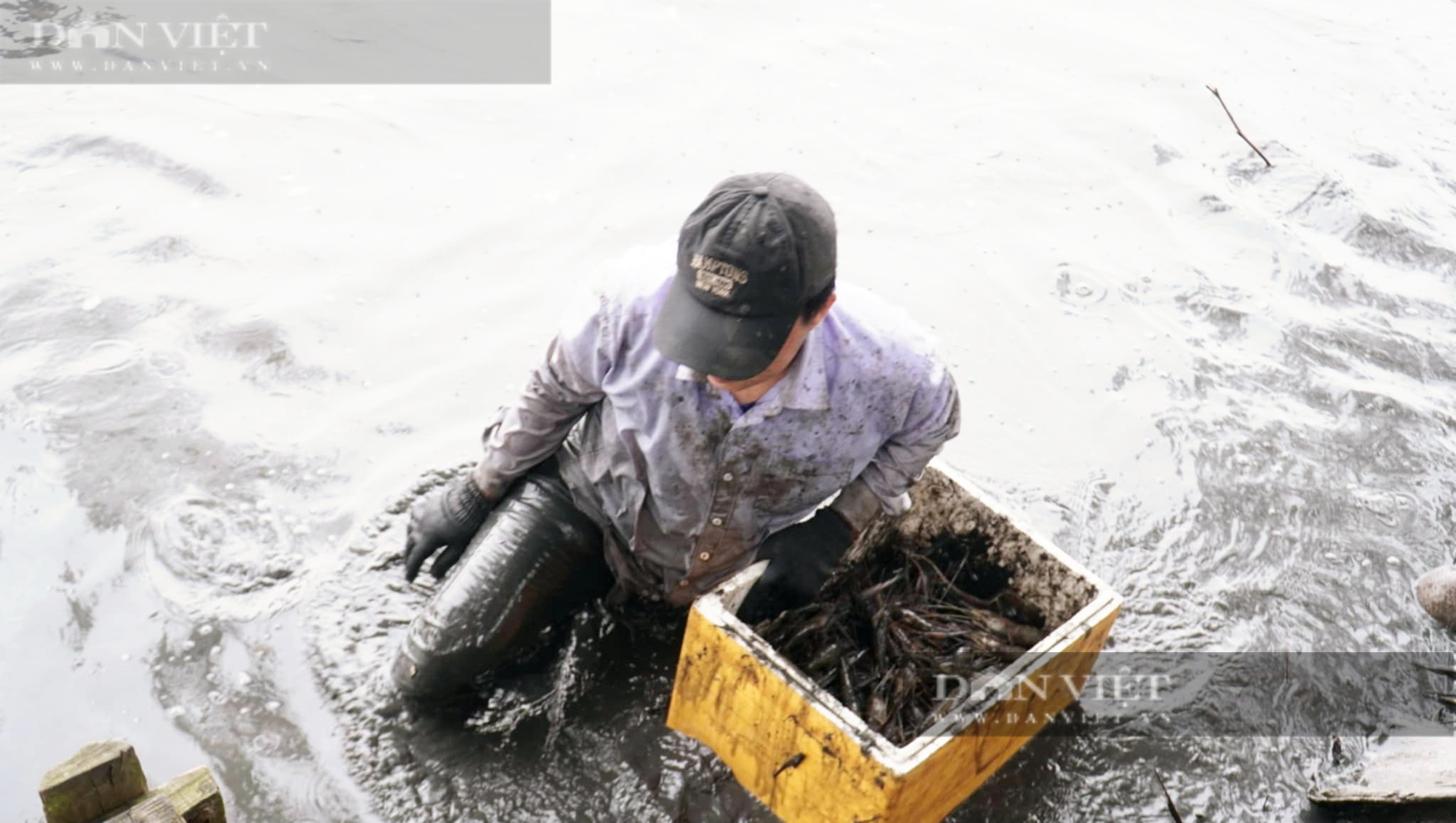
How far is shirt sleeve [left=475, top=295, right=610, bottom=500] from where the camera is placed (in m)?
2.75

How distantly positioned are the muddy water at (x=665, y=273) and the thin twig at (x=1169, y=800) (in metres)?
0.04

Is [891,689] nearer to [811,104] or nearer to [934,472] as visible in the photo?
[934,472]

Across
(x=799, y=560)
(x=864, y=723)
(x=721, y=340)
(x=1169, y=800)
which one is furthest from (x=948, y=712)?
(x=721, y=340)

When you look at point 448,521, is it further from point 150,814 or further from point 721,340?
point 721,340

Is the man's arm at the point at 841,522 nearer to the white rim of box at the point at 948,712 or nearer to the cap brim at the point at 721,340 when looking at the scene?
the white rim of box at the point at 948,712

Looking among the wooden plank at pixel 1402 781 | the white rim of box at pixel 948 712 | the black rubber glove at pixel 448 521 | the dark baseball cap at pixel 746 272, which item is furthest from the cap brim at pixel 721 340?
the wooden plank at pixel 1402 781

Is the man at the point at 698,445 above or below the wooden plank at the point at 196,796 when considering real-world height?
above

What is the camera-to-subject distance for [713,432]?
9.28 ft

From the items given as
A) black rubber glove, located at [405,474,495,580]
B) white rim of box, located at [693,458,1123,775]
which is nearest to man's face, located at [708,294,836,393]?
white rim of box, located at [693,458,1123,775]

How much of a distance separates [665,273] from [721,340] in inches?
13.3

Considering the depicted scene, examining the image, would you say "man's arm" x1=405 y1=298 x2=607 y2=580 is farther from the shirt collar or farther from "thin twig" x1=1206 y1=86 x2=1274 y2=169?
"thin twig" x1=1206 y1=86 x2=1274 y2=169

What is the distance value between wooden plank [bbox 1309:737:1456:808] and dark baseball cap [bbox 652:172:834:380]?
7.24 ft

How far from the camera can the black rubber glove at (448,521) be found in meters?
3.22

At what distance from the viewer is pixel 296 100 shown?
5.65m
